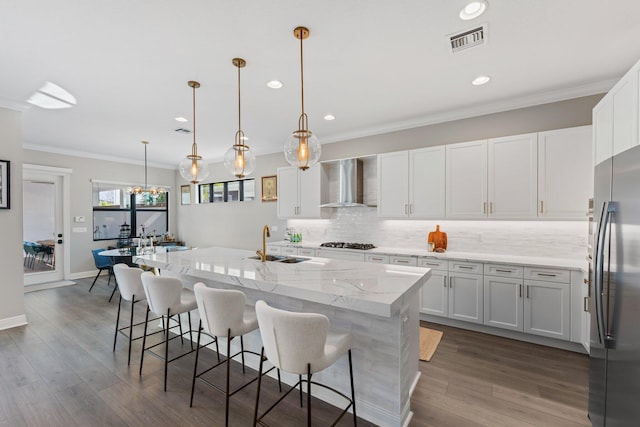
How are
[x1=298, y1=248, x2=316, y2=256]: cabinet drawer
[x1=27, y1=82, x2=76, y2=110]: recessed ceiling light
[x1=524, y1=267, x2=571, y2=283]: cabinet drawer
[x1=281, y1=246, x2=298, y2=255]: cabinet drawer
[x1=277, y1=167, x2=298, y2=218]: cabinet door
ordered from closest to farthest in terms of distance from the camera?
[x1=524, y1=267, x2=571, y2=283]: cabinet drawer → [x1=27, y1=82, x2=76, y2=110]: recessed ceiling light → [x1=298, y1=248, x2=316, y2=256]: cabinet drawer → [x1=281, y1=246, x2=298, y2=255]: cabinet drawer → [x1=277, y1=167, x2=298, y2=218]: cabinet door

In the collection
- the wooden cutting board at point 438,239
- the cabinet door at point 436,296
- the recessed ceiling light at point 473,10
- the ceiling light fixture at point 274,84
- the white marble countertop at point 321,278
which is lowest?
the cabinet door at point 436,296

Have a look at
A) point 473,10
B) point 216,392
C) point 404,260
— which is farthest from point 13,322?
point 473,10

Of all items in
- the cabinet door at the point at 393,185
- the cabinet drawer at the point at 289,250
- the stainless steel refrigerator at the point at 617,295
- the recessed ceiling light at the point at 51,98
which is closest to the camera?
the stainless steel refrigerator at the point at 617,295

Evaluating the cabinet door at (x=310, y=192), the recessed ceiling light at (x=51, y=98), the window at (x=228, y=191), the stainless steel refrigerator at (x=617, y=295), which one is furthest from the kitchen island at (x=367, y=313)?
the window at (x=228, y=191)

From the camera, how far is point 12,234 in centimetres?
380

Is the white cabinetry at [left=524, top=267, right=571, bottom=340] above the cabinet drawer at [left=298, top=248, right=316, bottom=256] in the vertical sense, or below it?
below

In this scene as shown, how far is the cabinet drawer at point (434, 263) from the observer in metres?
3.70

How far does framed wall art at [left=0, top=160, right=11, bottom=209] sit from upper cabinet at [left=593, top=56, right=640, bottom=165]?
6166 millimetres

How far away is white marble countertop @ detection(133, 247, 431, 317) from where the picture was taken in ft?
5.49

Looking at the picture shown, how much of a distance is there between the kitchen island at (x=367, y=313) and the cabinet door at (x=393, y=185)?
6.40ft

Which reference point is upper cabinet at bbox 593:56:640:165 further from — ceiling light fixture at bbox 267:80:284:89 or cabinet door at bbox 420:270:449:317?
ceiling light fixture at bbox 267:80:284:89

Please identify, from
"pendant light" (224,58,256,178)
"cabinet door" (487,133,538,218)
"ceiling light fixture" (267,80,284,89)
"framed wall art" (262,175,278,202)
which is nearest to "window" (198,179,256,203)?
"framed wall art" (262,175,278,202)

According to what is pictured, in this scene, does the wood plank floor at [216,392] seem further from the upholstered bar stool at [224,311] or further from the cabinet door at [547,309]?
the upholstered bar stool at [224,311]

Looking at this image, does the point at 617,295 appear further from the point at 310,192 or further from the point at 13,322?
the point at 13,322
